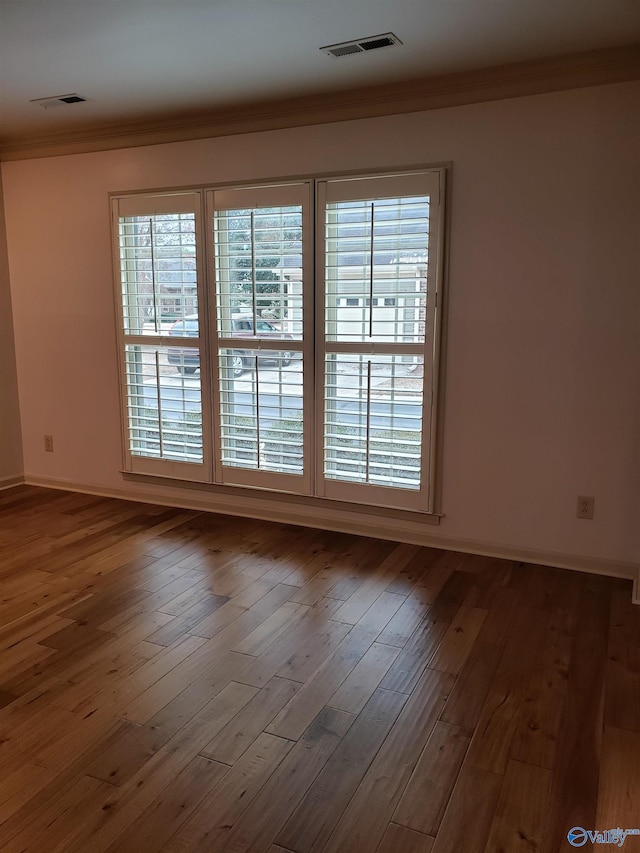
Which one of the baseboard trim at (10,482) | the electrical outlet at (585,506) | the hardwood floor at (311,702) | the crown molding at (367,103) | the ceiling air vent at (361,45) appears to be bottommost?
the hardwood floor at (311,702)

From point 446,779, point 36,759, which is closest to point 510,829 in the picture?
point 446,779

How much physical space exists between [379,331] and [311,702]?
2019 mm

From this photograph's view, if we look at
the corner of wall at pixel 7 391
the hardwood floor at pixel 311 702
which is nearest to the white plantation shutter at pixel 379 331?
the hardwood floor at pixel 311 702

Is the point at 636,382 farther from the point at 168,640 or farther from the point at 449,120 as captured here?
the point at 168,640

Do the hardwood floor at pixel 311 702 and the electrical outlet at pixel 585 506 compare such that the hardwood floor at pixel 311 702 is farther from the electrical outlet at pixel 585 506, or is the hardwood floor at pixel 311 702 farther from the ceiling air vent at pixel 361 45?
the ceiling air vent at pixel 361 45

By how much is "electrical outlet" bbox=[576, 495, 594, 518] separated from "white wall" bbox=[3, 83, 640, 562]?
4 cm

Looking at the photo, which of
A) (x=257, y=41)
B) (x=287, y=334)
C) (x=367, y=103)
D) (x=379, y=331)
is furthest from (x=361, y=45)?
(x=287, y=334)

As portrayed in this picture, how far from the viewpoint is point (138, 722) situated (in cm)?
217

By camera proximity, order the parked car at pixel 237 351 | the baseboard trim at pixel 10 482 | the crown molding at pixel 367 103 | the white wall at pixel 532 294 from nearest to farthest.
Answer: the crown molding at pixel 367 103
the white wall at pixel 532 294
the parked car at pixel 237 351
the baseboard trim at pixel 10 482

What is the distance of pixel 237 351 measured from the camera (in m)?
4.07

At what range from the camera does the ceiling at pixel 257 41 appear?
256 centimetres

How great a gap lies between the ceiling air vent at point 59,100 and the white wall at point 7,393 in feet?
4.04

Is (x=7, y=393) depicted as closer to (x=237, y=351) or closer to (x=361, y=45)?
(x=237, y=351)

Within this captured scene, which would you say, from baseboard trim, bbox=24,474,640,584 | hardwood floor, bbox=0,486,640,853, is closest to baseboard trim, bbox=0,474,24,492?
baseboard trim, bbox=24,474,640,584
